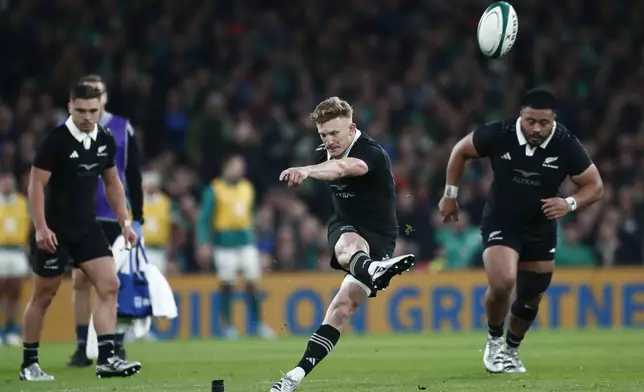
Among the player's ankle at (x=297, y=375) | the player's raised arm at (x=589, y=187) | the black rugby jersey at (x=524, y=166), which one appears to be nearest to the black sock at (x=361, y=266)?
the player's ankle at (x=297, y=375)

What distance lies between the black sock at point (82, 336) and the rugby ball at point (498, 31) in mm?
4858

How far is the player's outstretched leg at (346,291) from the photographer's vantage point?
917 cm

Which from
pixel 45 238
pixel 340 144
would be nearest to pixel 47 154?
pixel 45 238

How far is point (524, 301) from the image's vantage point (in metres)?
11.7

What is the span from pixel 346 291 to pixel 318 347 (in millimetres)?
505

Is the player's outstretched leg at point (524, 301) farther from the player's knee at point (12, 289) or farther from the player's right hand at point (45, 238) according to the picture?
the player's knee at point (12, 289)

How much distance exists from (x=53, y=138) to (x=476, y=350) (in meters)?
5.71

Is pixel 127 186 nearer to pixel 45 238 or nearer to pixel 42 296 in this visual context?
pixel 42 296

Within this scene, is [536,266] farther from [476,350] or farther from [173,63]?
[173,63]

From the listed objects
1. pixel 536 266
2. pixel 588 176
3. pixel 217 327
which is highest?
pixel 588 176

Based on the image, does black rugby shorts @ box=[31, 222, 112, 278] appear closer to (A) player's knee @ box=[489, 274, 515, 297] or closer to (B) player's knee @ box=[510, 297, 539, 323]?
(A) player's knee @ box=[489, 274, 515, 297]

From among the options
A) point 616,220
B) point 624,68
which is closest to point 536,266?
point 616,220

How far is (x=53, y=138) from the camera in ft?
37.3

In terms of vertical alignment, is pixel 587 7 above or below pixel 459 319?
above
